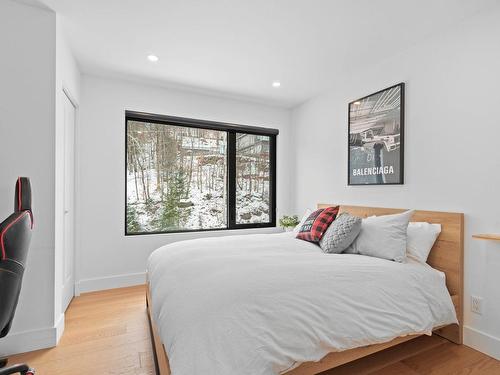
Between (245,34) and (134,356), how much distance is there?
266 centimetres

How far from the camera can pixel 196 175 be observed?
12.5ft

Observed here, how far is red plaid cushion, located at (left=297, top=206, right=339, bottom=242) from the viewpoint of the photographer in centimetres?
257

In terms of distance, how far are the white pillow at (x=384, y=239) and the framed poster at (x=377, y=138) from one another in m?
0.53

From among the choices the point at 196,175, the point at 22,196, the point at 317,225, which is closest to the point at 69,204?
the point at 22,196

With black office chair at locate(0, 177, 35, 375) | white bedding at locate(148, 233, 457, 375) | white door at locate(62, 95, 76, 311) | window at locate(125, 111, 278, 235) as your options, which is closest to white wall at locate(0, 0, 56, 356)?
white door at locate(62, 95, 76, 311)

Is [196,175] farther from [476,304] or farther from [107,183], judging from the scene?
[476,304]

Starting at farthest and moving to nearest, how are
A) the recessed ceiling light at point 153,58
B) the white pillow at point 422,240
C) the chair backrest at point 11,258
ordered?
1. the recessed ceiling light at point 153,58
2. the white pillow at point 422,240
3. the chair backrest at point 11,258

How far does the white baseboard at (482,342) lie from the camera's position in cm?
188

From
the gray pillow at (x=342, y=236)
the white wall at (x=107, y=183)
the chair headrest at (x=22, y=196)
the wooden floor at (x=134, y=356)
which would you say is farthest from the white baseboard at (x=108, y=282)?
the gray pillow at (x=342, y=236)

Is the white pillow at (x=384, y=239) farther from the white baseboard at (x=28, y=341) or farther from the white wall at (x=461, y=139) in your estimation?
the white baseboard at (x=28, y=341)

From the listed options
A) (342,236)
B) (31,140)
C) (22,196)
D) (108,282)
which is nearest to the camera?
(22,196)

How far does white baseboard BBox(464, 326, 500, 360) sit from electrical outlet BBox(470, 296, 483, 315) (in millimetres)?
143

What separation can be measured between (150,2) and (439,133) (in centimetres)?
249

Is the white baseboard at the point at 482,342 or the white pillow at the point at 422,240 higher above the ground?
the white pillow at the point at 422,240
